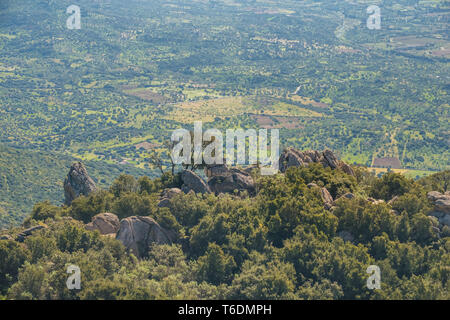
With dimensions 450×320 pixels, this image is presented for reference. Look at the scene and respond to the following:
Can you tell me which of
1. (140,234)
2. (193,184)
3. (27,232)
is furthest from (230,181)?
(27,232)

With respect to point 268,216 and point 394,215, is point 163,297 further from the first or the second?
point 394,215

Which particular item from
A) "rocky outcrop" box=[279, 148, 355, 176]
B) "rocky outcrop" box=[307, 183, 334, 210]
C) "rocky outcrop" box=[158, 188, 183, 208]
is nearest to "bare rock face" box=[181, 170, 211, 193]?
"rocky outcrop" box=[158, 188, 183, 208]

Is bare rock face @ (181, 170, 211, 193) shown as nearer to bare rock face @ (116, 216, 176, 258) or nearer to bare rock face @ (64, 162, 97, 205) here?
bare rock face @ (116, 216, 176, 258)

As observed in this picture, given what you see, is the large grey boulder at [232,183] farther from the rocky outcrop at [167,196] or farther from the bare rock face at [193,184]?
the rocky outcrop at [167,196]

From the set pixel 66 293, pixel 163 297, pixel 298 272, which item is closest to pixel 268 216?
pixel 298 272

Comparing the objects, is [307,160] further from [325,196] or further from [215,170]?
[215,170]

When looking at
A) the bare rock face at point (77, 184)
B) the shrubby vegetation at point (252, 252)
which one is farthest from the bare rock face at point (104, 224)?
the bare rock face at point (77, 184)
